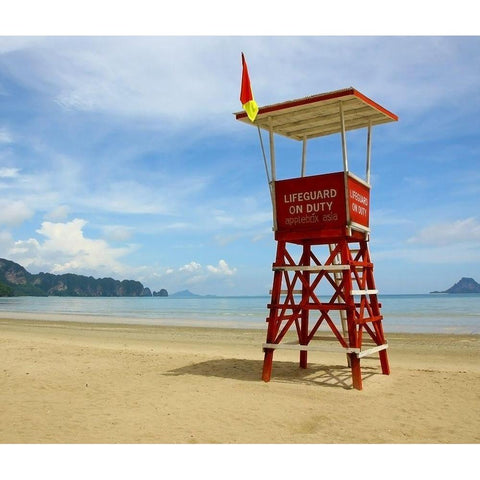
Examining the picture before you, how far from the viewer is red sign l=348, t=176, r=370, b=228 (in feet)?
33.9

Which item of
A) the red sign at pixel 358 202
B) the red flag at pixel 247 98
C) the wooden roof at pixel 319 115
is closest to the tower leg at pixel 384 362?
the red sign at pixel 358 202

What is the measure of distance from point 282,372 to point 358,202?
428 centimetres

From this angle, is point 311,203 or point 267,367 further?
point 311,203

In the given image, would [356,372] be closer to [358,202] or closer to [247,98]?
[358,202]

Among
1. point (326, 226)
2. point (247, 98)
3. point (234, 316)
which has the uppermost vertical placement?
point (247, 98)

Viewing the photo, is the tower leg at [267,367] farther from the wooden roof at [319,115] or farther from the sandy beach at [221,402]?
the wooden roof at [319,115]

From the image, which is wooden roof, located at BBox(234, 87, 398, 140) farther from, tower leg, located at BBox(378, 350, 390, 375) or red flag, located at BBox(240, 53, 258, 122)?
tower leg, located at BBox(378, 350, 390, 375)

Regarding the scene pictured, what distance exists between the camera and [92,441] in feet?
21.2

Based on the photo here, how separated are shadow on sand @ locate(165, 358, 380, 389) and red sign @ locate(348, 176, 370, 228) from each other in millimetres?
3410

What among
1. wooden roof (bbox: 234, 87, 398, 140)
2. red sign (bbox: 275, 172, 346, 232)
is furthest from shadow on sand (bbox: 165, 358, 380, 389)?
wooden roof (bbox: 234, 87, 398, 140)

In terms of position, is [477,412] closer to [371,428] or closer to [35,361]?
[371,428]

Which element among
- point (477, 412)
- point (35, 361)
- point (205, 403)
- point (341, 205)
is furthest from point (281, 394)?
point (35, 361)

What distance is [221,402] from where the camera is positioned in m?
8.53

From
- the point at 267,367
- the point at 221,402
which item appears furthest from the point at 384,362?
the point at 221,402
